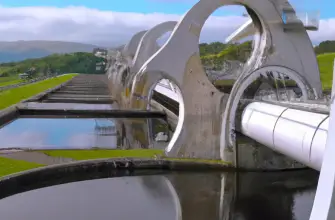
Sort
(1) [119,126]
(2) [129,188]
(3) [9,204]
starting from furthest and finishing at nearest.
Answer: (1) [119,126]
(2) [129,188]
(3) [9,204]

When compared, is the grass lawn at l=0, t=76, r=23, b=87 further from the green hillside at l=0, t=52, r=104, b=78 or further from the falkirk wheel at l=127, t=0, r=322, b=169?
the falkirk wheel at l=127, t=0, r=322, b=169

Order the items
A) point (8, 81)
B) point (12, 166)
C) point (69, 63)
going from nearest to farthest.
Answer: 1. point (12, 166)
2. point (8, 81)
3. point (69, 63)

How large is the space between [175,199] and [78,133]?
879 centimetres

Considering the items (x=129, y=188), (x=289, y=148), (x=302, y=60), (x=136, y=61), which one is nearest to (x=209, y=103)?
(x=302, y=60)

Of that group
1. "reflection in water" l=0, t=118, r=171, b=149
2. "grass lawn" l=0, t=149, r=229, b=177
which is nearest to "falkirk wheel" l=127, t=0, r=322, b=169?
"grass lawn" l=0, t=149, r=229, b=177

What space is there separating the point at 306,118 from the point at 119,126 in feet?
38.0

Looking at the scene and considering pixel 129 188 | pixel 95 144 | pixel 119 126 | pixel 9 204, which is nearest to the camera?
pixel 9 204

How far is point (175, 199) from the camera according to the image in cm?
740

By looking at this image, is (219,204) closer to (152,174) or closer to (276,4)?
(152,174)

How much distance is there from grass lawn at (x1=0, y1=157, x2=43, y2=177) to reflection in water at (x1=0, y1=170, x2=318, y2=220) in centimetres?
90

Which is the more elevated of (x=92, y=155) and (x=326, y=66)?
(x=326, y=66)

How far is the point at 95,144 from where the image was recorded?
43.9 feet

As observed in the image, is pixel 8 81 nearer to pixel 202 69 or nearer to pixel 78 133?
pixel 78 133

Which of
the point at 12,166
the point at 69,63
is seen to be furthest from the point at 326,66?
the point at 69,63
